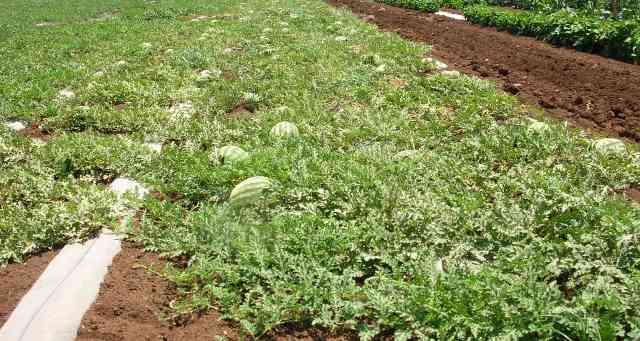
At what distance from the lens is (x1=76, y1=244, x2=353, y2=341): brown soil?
2588 millimetres

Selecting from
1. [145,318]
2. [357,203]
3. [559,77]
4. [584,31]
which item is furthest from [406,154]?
[584,31]

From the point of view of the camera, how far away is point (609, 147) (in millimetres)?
4312

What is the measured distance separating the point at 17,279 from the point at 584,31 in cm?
1248

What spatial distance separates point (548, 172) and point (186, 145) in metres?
3.71

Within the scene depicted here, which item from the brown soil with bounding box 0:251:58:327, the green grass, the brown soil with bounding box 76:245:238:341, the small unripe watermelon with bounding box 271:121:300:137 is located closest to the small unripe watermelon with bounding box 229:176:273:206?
the green grass

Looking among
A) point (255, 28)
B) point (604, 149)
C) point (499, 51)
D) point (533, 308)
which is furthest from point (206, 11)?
point (533, 308)

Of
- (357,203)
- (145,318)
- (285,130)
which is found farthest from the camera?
(285,130)

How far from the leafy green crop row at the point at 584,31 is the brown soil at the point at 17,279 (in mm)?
10824

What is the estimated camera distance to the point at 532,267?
2740 mm

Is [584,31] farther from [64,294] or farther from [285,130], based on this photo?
[64,294]

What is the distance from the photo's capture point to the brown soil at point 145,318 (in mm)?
2588

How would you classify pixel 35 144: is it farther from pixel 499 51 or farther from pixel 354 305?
pixel 499 51

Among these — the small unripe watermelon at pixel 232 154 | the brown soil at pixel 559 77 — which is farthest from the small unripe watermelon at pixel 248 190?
the brown soil at pixel 559 77

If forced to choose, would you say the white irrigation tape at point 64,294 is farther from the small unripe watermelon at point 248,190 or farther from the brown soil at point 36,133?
the brown soil at point 36,133
